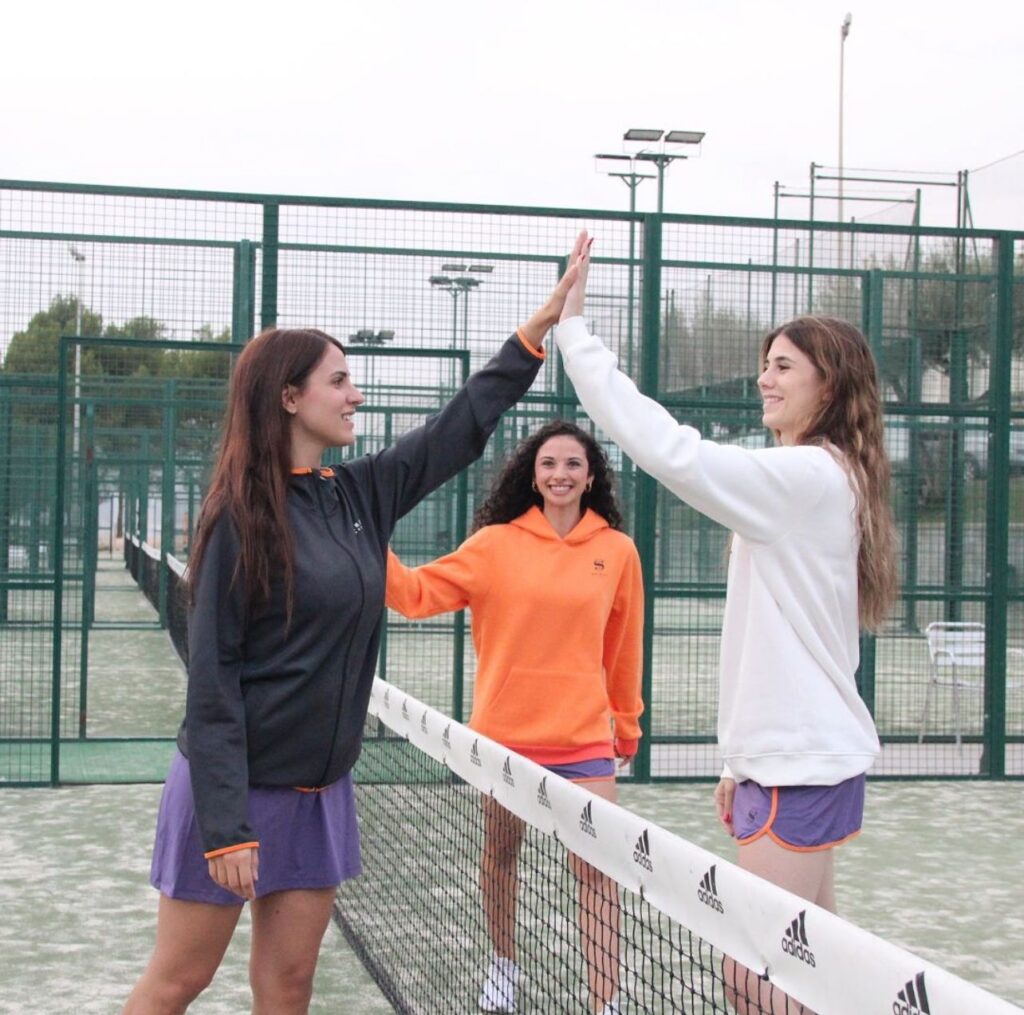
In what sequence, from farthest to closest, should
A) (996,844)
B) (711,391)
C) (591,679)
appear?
(711,391)
(996,844)
(591,679)

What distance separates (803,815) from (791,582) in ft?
1.48

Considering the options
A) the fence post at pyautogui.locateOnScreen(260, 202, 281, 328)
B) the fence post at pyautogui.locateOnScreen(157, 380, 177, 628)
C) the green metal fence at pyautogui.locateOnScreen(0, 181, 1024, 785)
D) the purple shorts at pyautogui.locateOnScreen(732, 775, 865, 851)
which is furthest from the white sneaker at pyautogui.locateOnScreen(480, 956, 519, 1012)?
the fence post at pyautogui.locateOnScreen(157, 380, 177, 628)

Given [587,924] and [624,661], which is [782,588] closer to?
[587,924]

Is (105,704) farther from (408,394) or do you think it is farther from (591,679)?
(591,679)

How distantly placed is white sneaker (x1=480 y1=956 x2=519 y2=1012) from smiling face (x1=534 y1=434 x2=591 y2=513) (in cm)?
146

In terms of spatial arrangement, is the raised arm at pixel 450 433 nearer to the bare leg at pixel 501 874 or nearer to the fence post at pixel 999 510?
the bare leg at pixel 501 874

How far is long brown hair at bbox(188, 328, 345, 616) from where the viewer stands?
3133 millimetres

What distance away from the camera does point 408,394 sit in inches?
383

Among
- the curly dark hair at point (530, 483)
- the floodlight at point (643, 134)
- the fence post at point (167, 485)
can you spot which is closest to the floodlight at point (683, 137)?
the floodlight at point (643, 134)

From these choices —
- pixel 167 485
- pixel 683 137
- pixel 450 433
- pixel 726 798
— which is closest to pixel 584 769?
pixel 726 798

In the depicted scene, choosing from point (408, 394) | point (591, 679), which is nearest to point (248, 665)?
point (591, 679)

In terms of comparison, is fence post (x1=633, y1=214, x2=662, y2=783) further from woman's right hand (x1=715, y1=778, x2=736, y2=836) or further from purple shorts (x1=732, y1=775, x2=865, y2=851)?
purple shorts (x1=732, y1=775, x2=865, y2=851)

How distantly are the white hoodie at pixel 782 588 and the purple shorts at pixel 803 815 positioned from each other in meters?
0.04

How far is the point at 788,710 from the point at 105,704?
1046cm
